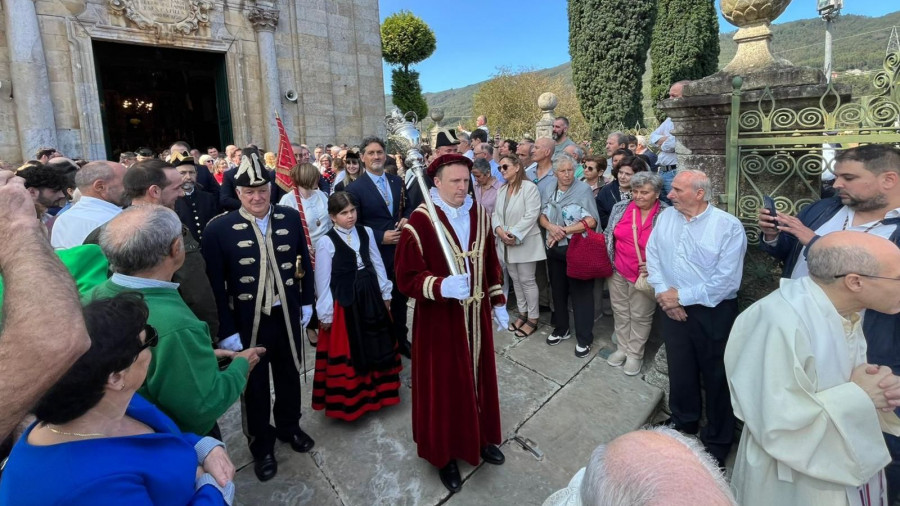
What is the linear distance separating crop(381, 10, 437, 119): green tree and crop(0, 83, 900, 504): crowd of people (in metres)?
24.4

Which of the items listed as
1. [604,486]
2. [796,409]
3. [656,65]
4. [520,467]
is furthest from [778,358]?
[656,65]

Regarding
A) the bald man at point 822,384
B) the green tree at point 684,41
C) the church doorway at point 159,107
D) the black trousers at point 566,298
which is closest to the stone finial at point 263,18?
the church doorway at point 159,107

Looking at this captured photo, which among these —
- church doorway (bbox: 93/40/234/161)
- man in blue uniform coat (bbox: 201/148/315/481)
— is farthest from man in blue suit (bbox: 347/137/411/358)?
church doorway (bbox: 93/40/234/161)

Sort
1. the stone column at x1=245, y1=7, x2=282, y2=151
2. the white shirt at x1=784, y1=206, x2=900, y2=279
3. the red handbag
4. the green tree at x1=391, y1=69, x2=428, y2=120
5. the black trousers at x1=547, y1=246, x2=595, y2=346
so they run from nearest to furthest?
the white shirt at x1=784, y1=206, x2=900, y2=279, the red handbag, the black trousers at x1=547, y1=246, x2=595, y2=346, the stone column at x1=245, y1=7, x2=282, y2=151, the green tree at x1=391, y1=69, x2=428, y2=120

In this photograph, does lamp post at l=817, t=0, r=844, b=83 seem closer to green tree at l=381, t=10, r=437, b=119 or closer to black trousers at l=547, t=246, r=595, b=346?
black trousers at l=547, t=246, r=595, b=346

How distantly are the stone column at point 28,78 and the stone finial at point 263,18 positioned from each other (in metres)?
4.09

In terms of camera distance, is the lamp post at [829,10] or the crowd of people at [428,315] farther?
the lamp post at [829,10]

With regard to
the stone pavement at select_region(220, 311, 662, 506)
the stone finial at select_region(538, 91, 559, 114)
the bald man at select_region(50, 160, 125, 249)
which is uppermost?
the stone finial at select_region(538, 91, 559, 114)

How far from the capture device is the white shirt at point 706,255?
10.1 feet

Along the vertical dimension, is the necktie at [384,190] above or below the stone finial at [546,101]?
below

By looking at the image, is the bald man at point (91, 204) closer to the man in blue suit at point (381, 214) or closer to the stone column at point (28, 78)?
the man in blue suit at point (381, 214)

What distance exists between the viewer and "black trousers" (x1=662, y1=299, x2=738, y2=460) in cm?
320

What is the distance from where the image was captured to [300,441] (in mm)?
3338

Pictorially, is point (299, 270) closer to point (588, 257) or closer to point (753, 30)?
point (588, 257)
